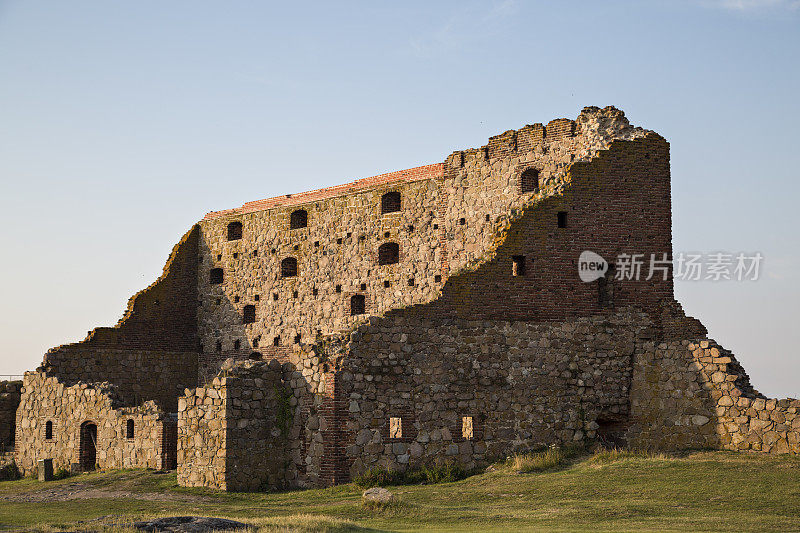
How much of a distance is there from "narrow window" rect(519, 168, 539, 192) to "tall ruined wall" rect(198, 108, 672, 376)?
0.07 m

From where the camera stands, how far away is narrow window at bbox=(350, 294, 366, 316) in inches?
1086

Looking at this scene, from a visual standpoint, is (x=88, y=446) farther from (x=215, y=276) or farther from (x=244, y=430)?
(x=215, y=276)

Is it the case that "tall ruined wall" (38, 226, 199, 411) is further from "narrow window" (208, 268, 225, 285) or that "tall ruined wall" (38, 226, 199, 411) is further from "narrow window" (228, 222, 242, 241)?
"narrow window" (228, 222, 242, 241)

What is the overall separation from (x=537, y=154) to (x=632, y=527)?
12455mm

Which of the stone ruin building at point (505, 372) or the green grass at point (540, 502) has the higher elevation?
the stone ruin building at point (505, 372)

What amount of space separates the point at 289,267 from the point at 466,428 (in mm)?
10827

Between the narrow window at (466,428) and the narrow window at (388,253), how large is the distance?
25.4 ft

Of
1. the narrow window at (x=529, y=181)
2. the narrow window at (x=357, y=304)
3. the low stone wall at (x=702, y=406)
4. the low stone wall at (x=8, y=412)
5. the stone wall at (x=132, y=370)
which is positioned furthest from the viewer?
the low stone wall at (x=8, y=412)

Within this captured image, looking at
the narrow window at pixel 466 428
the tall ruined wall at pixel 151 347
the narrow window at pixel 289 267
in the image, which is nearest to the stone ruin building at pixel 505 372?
the narrow window at pixel 466 428

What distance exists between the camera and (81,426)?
2488cm

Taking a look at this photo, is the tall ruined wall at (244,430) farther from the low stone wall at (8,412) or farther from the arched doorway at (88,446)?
the low stone wall at (8,412)

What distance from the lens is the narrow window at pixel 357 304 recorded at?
27.6m

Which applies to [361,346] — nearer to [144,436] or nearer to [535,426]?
[535,426]

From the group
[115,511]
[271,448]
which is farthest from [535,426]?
[115,511]
